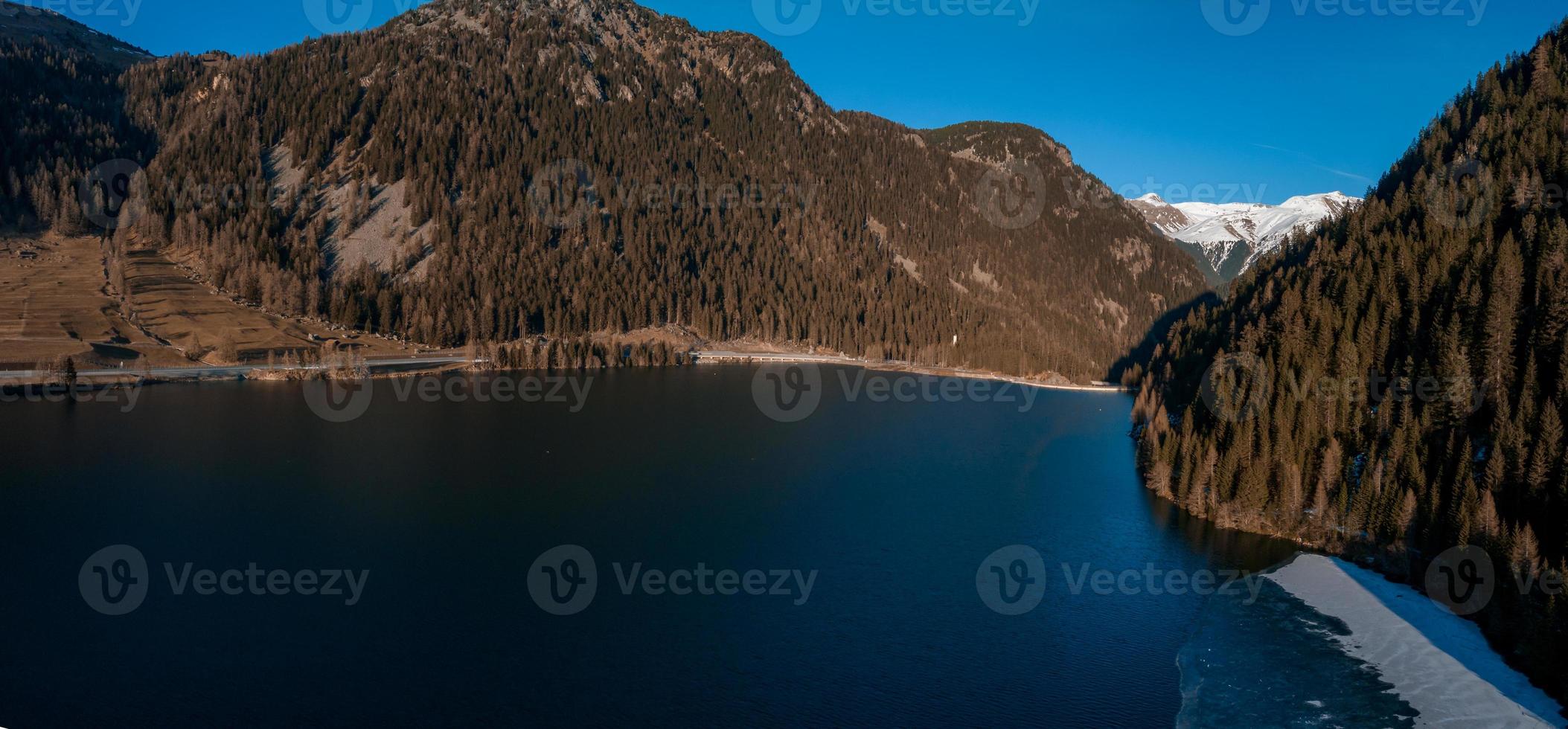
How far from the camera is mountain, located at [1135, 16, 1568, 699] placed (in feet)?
129

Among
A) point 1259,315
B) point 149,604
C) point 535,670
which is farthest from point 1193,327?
point 149,604

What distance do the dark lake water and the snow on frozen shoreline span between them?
418 centimetres

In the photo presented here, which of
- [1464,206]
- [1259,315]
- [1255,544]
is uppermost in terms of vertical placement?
[1464,206]

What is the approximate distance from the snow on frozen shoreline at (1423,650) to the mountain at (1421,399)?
1.17 meters

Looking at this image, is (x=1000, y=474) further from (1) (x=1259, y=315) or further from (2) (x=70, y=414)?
(2) (x=70, y=414)

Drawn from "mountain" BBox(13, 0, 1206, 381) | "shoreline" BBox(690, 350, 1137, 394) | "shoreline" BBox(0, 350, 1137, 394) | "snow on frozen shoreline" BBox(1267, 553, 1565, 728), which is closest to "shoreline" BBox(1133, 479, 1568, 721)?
"snow on frozen shoreline" BBox(1267, 553, 1565, 728)

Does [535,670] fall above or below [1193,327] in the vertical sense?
below

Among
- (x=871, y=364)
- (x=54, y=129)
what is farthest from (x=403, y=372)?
(x=54, y=129)

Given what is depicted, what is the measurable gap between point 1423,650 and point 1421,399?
2668 cm

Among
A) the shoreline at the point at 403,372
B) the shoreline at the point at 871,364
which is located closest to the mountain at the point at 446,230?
the shoreline at the point at 871,364

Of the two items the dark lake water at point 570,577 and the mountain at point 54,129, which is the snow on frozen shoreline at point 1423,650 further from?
the mountain at point 54,129

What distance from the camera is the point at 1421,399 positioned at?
52.2 metres

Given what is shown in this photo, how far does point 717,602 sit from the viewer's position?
Result: 35.6 meters

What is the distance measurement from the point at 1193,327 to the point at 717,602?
91427 millimetres
